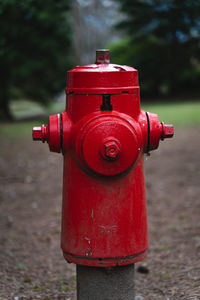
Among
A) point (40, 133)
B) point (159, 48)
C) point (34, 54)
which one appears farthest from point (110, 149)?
point (159, 48)

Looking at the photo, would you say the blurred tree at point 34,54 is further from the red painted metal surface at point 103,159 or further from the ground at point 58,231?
the red painted metal surface at point 103,159

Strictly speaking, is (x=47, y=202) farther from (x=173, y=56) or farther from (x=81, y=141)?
(x=173, y=56)

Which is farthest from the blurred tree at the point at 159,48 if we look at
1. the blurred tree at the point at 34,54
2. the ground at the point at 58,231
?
the ground at the point at 58,231

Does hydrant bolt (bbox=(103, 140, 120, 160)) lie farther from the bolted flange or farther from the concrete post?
the concrete post

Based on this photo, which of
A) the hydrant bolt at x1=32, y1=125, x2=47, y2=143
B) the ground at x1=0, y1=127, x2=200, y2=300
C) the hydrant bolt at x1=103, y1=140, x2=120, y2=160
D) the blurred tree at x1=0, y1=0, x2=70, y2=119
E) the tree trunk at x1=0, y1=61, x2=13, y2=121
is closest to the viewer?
the hydrant bolt at x1=103, y1=140, x2=120, y2=160

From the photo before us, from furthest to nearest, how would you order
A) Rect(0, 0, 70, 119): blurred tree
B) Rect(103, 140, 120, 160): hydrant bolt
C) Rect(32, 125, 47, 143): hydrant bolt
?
Rect(0, 0, 70, 119): blurred tree, Rect(32, 125, 47, 143): hydrant bolt, Rect(103, 140, 120, 160): hydrant bolt

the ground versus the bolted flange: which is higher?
the bolted flange

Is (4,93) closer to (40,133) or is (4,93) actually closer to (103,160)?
(40,133)

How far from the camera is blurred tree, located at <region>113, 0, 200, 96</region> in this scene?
842 inches

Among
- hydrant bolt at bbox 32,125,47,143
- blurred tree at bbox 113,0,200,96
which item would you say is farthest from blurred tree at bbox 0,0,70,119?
hydrant bolt at bbox 32,125,47,143

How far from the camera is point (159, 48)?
2341 cm

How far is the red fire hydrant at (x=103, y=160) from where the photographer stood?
1.98m

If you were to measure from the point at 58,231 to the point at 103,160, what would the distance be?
2.21 m

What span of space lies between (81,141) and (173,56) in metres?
22.0
